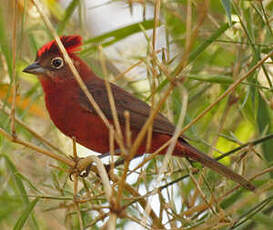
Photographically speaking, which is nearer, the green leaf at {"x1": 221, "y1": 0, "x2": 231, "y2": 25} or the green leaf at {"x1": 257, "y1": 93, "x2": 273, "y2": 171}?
the green leaf at {"x1": 221, "y1": 0, "x2": 231, "y2": 25}

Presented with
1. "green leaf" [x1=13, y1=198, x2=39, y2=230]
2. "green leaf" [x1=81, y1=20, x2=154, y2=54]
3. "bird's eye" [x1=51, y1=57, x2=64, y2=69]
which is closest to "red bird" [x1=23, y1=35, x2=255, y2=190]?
"bird's eye" [x1=51, y1=57, x2=64, y2=69]

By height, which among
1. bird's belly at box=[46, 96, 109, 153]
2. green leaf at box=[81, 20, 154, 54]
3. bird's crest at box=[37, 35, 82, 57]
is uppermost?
bird's crest at box=[37, 35, 82, 57]

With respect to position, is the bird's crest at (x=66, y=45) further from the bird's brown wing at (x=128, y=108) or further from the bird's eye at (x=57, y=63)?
the bird's brown wing at (x=128, y=108)

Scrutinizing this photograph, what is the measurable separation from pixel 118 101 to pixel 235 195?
3.69 ft

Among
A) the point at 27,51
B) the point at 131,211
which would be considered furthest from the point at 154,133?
the point at 27,51

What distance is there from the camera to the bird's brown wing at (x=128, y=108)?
3607 millimetres

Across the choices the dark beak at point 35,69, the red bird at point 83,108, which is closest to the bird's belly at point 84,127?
the red bird at point 83,108

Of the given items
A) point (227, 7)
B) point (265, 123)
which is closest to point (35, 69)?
point (265, 123)

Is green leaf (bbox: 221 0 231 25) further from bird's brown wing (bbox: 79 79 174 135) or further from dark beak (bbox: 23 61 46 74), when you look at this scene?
dark beak (bbox: 23 61 46 74)

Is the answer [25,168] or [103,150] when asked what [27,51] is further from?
[103,150]

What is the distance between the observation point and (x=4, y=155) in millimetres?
3232

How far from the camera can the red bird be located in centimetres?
362

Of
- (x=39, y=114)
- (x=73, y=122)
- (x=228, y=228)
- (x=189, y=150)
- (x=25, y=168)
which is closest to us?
(x=228, y=228)

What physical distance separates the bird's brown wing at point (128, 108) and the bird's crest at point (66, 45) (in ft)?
1.10
